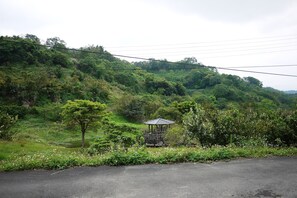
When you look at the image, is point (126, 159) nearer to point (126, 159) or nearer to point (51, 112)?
point (126, 159)

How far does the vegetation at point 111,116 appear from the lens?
25.8ft

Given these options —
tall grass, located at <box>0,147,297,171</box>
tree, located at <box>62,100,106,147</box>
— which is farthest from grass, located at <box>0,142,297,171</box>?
tree, located at <box>62,100,106,147</box>

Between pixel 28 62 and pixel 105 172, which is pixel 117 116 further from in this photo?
pixel 105 172

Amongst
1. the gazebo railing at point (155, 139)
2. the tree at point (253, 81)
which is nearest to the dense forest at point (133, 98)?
the gazebo railing at point (155, 139)

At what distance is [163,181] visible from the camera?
18.9ft

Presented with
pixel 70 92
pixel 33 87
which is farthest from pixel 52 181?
pixel 70 92

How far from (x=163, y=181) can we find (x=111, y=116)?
98.7 feet

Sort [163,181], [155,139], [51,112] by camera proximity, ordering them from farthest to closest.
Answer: [51,112] < [155,139] < [163,181]

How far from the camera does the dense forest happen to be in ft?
32.2

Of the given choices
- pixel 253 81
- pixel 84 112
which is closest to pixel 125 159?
pixel 84 112

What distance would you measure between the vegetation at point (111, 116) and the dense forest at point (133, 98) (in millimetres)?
38

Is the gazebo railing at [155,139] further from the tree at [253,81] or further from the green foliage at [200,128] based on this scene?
the tree at [253,81]

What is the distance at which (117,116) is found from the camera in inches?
1591

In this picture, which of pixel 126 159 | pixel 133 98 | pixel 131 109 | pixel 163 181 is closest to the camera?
pixel 163 181
